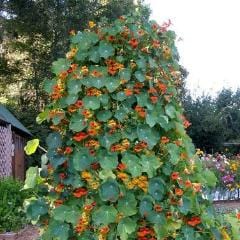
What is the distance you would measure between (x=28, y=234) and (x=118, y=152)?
234 inches

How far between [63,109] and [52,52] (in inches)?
872

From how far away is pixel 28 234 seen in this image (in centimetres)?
834

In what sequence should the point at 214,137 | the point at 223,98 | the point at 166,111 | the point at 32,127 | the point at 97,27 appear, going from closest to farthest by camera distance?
the point at 166,111
the point at 97,27
the point at 32,127
the point at 214,137
the point at 223,98

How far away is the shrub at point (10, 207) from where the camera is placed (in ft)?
27.1

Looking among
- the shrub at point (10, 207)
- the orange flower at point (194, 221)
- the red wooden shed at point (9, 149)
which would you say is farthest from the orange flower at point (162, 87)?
the red wooden shed at point (9, 149)

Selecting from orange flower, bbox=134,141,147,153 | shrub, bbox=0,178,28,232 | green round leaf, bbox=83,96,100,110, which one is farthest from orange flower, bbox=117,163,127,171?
shrub, bbox=0,178,28,232

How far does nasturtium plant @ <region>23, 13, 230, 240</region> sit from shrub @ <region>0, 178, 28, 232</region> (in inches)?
216

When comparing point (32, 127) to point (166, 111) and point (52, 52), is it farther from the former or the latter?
point (166, 111)

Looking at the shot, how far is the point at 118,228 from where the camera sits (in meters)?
2.72

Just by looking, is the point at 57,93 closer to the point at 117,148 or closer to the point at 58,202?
the point at 117,148

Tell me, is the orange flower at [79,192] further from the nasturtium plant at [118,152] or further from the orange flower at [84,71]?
the orange flower at [84,71]

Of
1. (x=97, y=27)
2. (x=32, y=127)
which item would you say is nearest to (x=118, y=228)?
(x=97, y=27)

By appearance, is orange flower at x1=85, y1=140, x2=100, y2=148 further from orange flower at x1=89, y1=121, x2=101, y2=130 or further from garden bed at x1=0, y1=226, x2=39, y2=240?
garden bed at x1=0, y1=226, x2=39, y2=240

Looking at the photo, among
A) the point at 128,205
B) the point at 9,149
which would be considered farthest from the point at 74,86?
the point at 9,149
